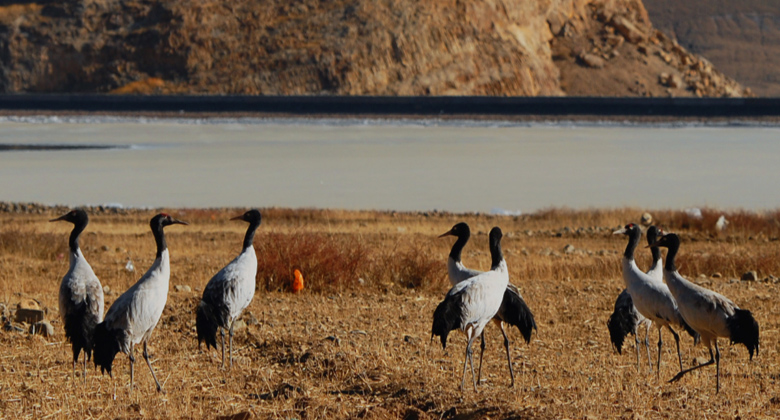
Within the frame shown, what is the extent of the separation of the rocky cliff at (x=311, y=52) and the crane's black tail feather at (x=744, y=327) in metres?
79.3

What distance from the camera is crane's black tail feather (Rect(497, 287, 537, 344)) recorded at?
9609 millimetres

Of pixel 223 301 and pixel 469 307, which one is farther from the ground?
pixel 469 307

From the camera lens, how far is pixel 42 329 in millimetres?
11289

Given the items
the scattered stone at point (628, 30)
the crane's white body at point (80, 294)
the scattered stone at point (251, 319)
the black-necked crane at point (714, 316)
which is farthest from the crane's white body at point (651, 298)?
the scattered stone at point (628, 30)

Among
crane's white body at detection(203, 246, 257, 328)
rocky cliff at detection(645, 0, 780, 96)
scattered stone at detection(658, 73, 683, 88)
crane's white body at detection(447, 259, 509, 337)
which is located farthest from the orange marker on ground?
rocky cliff at detection(645, 0, 780, 96)

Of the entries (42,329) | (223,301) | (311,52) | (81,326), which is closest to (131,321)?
(81,326)

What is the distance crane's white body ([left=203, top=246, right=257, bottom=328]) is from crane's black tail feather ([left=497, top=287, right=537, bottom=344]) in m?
2.49

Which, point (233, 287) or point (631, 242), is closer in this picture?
point (631, 242)

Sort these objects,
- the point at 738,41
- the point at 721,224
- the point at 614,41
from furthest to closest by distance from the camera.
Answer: the point at 738,41 < the point at 614,41 < the point at 721,224

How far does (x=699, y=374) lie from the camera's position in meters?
9.73

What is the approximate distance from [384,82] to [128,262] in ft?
244

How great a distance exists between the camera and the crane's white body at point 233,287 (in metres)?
9.96

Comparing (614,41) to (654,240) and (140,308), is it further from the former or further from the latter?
(140,308)

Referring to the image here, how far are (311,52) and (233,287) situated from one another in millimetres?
80469
